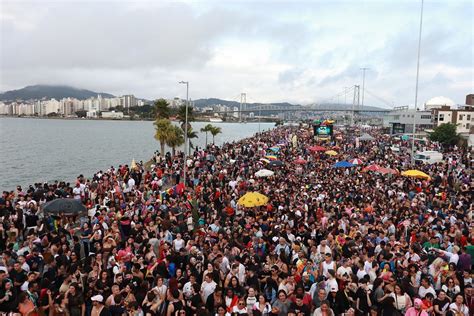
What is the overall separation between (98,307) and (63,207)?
5.21 m

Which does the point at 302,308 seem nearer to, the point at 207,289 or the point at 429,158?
the point at 207,289

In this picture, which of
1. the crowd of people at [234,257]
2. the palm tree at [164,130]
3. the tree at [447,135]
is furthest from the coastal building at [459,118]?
the crowd of people at [234,257]

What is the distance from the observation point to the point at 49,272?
7.19m

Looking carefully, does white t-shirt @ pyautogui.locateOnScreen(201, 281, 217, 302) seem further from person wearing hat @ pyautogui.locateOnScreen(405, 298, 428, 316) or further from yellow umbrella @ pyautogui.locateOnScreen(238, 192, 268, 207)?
yellow umbrella @ pyautogui.locateOnScreen(238, 192, 268, 207)

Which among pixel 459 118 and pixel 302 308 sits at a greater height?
pixel 459 118

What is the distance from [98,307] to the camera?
242 inches

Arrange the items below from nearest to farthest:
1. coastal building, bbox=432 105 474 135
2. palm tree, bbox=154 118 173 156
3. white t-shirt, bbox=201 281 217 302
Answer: white t-shirt, bbox=201 281 217 302
palm tree, bbox=154 118 173 156
coastal building, bbox=432 105 474 135

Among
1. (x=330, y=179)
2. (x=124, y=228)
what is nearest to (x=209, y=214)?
(x=124, y=228)

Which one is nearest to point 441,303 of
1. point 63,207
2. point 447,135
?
point 63,207

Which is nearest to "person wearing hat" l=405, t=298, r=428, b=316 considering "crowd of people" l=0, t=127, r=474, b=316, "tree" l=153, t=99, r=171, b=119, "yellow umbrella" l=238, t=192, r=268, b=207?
"crowd of people" l=0, t=127, r=474, b=316

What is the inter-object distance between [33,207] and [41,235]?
6.41 ft

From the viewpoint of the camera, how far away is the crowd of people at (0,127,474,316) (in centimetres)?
643

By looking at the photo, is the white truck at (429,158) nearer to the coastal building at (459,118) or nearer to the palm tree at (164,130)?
the palm tree at (164,130)

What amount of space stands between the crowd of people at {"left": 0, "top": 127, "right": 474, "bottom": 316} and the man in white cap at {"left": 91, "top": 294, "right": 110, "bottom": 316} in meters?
0.02
